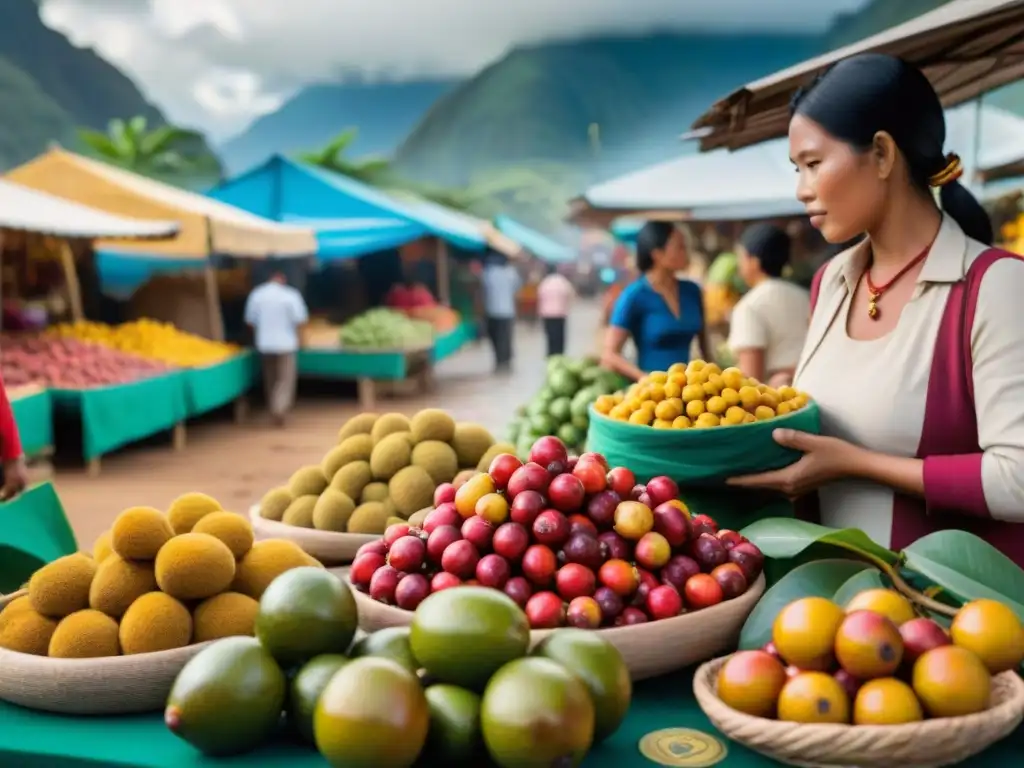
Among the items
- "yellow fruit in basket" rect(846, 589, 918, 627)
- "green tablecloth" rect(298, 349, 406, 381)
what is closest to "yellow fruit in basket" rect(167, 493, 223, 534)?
"yellow fruit in basket" rect(846, 589, 918, 627)

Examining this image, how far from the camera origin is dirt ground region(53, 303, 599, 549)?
6801 mm

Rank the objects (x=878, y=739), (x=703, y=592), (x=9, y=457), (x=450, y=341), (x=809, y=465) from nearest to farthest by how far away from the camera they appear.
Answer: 1. (x=878, y=739)
2. (x=703, y=592)
3. (x=809, y=465)
4. (x=9, y=457)
5. (x=450, y=341)

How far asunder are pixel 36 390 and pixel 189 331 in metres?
4.12

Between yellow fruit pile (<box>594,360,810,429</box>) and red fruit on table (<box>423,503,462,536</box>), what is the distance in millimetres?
626

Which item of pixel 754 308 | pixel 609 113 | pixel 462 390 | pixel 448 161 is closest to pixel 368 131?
pixel 448 161

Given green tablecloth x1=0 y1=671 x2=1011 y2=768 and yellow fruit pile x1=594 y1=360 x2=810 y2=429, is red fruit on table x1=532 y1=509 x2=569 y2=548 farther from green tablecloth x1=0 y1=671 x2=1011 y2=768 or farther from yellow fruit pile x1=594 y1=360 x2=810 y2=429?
yellow fruit pile x1=594 y1=360 x2=810 y2=429

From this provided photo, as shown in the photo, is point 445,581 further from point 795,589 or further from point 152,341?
point 152,341

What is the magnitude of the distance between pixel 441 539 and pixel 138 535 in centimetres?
50

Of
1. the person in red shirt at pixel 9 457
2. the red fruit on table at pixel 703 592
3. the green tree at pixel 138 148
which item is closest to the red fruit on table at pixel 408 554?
the red fruit on table at pixel 703 592

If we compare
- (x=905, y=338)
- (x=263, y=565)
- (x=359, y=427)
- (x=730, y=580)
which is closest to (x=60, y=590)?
(x=263, y=565)

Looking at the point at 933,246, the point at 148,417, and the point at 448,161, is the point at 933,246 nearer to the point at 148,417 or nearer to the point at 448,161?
the point at 148,417

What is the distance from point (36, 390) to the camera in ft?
23.4

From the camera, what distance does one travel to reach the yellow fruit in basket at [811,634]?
125 cm

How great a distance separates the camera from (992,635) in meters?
1.29
